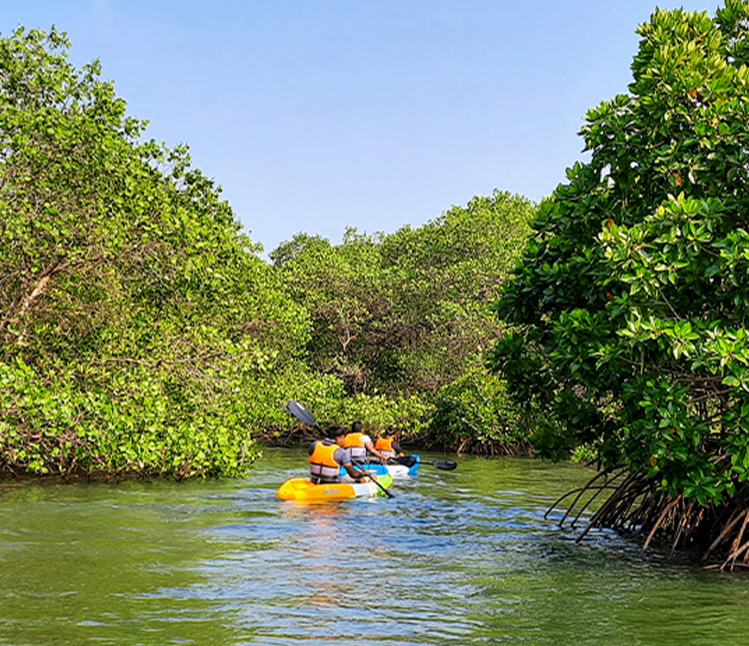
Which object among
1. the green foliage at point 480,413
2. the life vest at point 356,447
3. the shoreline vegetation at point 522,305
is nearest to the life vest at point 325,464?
the life vest at point 356,447

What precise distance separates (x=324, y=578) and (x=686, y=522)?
456cm

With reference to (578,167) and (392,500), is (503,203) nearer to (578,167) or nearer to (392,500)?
(392,500)

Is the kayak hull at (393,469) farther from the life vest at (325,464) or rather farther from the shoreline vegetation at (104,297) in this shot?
the shoreline vegetation at (104,297)

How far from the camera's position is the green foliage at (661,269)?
8836mm

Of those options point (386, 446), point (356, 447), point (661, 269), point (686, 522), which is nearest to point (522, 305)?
point (661, 269)

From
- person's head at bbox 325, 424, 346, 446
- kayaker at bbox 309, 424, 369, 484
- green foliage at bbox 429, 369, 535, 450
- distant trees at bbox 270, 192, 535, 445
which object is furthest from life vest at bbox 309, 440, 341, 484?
distant trees at bbox 270, 192, 535, 445

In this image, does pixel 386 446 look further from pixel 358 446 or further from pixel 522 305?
pixel 522 305

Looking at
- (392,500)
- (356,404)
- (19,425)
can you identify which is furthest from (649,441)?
(356,404)

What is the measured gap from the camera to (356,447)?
16469 millimetres

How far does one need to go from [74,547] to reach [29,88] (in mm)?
8357

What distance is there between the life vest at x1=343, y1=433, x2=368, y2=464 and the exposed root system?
525 cm

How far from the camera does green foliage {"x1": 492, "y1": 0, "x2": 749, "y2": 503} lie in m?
8.84

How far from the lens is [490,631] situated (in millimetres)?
7102

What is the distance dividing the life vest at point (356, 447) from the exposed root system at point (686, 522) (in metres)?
5.25
